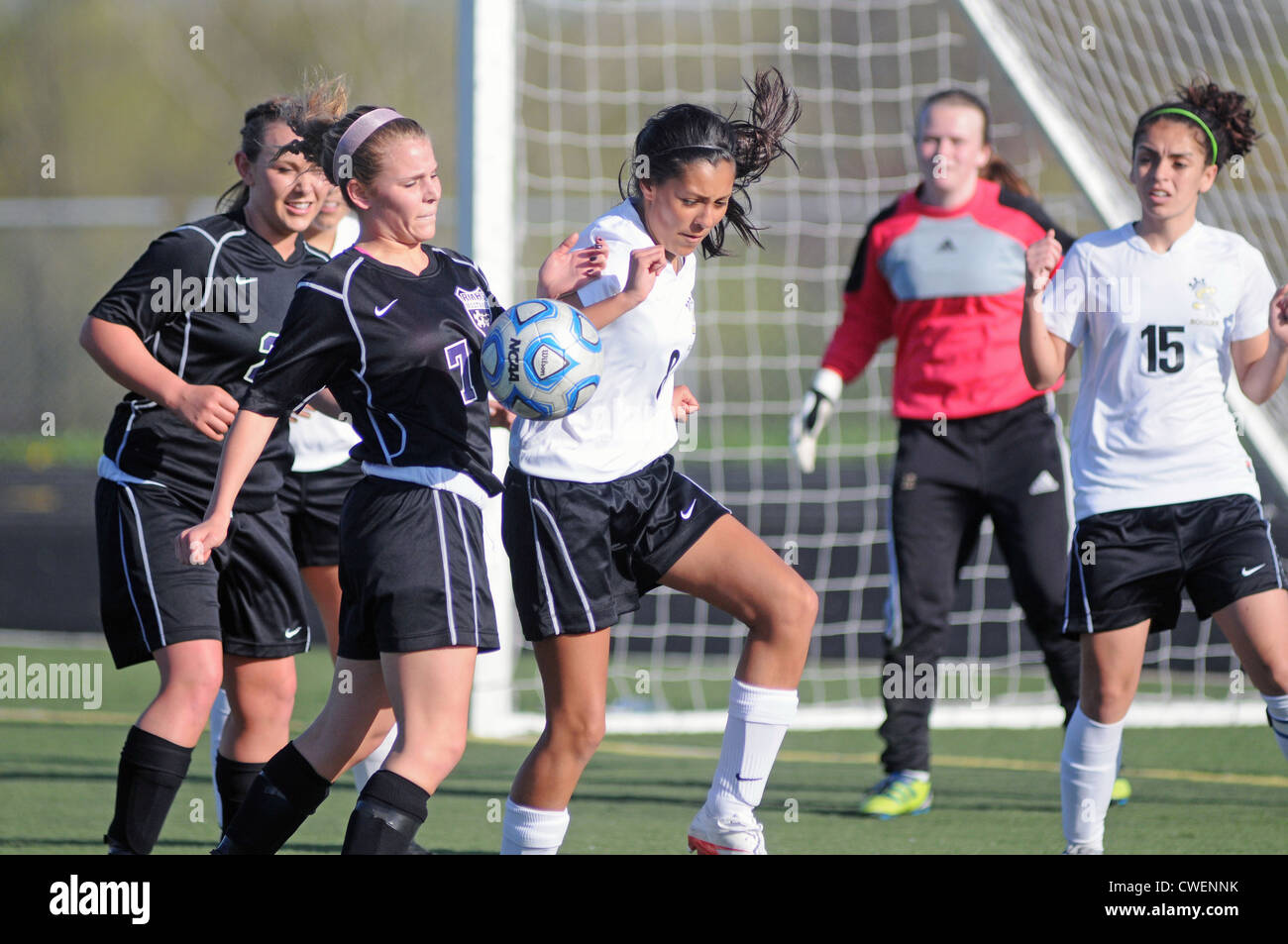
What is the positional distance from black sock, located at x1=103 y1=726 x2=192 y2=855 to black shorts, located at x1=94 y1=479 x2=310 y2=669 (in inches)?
8.6

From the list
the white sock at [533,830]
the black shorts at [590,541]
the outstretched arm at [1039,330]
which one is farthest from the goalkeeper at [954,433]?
the white sock at [533,830]

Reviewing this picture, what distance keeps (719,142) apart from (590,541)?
992mm

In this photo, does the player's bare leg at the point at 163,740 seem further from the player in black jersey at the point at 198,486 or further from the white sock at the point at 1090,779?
the white sock at the point at 1090,779

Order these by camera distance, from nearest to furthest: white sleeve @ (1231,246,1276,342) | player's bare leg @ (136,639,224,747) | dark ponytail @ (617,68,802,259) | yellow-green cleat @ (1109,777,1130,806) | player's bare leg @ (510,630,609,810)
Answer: player's bare leg @ (510,630,609,810)
dark ponytail @ (617,68,802,259)
player's bare leg @ (136,639,224,747)
white sleeve @ (1231,246,1276,342)
yellow-green cleat @ (1109,777,1130,806)

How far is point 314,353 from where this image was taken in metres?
3.45

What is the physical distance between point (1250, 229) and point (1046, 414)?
302 cm

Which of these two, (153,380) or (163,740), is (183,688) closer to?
(163,740)

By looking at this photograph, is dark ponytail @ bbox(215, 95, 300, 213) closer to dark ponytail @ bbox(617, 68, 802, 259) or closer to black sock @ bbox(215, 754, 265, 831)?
dark ponytail @ bbox(617, 68, 802, 259)

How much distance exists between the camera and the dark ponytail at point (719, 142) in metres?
3.88

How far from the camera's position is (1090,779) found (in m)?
4.10

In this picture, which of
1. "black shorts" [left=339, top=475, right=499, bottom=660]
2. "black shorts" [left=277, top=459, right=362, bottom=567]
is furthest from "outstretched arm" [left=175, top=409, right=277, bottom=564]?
"black shorts" [left=277, top=459, right=362, bottom=567]

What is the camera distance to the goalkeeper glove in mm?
5746

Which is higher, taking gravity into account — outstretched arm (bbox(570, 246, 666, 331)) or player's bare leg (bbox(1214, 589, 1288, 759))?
outstretched arm (bbox(570, 246, 666, 331))
